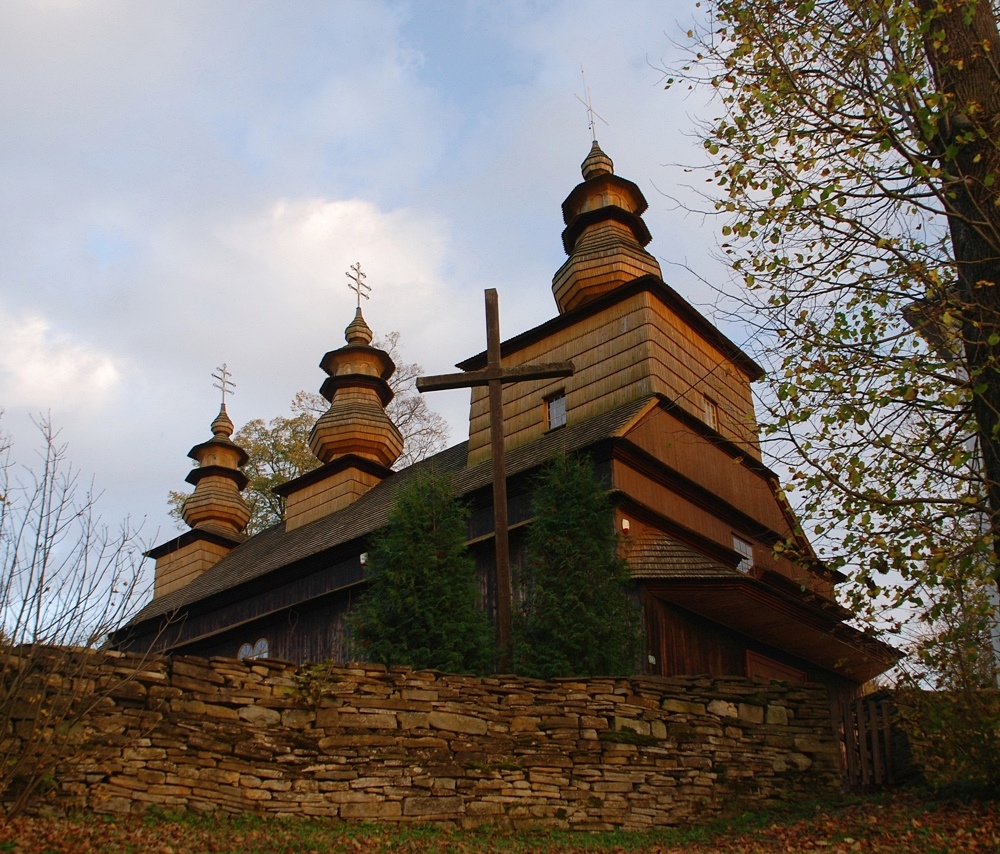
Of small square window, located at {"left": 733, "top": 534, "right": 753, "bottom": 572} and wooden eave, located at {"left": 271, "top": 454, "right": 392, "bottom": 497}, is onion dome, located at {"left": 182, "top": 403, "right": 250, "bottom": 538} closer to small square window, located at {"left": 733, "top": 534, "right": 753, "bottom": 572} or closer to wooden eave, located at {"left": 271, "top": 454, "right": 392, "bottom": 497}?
wooden eave, located at {"left": 271, "top": 454, "right": 392, "bottom": 497}

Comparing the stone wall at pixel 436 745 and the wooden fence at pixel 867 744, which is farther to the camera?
the wooden fence at pixel 867 744

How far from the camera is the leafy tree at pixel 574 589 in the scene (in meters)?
13.6

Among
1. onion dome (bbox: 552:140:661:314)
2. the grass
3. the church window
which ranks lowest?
the grass

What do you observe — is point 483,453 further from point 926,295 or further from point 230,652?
point 926,295

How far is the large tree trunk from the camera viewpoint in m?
8.95

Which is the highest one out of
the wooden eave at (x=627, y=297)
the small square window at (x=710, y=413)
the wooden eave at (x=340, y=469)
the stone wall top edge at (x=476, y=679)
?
the wooden eave at (x=627, y=297)

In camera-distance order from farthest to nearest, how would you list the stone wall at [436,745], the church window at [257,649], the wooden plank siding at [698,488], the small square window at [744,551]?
the church window at [257,649] < the small square window at [744,551] < the wooden plank siding at [698,488] < the stone wall at [436,745]

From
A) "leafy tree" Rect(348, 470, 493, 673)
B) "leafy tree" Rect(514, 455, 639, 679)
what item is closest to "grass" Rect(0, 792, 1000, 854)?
"leafy tree" Rect(514, 455, 639, 679)

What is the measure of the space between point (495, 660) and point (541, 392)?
755cm

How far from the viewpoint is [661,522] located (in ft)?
57.3

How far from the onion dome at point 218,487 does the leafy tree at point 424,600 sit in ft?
57.7

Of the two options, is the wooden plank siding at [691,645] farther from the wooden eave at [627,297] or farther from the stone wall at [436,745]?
the wooden eave at [627,297]

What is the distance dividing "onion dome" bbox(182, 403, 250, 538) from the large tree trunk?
82.9 feet

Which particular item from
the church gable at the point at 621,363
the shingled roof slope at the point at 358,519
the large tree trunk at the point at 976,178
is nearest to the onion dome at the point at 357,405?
the shingled roof slope at the point at 358,519
